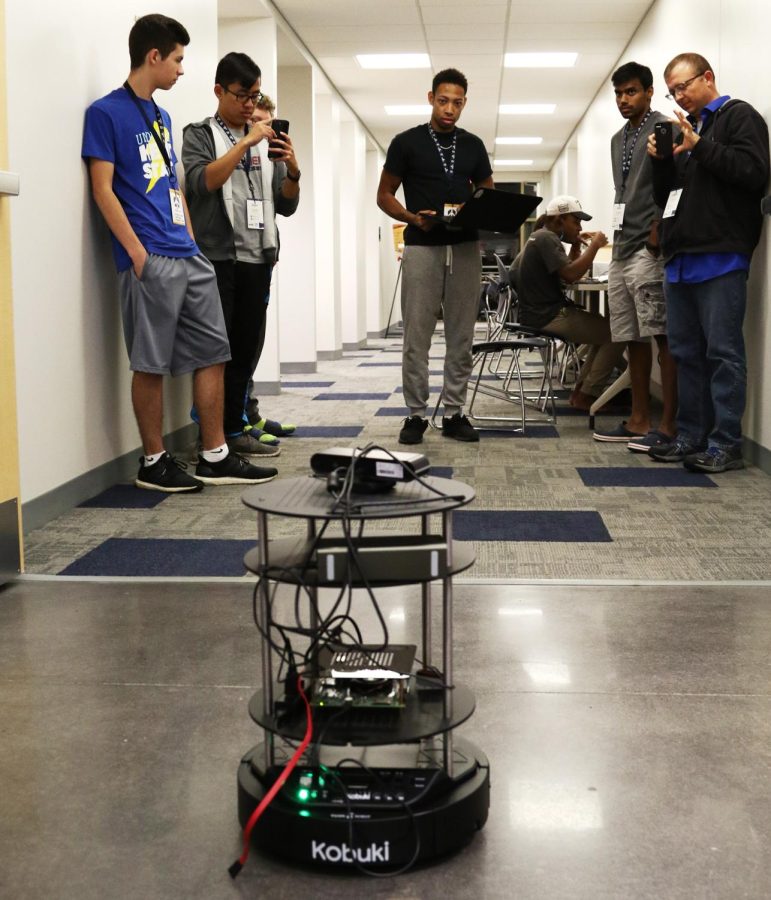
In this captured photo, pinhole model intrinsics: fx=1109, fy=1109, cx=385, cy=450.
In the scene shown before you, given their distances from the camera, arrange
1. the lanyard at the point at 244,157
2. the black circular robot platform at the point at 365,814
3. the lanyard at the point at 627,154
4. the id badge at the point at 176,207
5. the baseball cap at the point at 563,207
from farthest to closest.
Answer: the baseball cap at the point at 563,207 < the lanyard at the point at 627,154 < the lanyard at the point at 244,157 < the id badge at the point at 176,207 < the black circular robot platform at the point at 365,814

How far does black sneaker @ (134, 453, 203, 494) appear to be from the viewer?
3678mm

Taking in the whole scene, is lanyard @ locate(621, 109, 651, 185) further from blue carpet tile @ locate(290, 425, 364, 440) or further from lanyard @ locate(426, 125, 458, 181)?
blue carpet tile @ locate(290, 425, 364, 440)

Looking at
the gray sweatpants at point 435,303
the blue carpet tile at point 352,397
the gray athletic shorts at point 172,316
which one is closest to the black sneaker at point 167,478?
the gray athletic shorts at point 172,316

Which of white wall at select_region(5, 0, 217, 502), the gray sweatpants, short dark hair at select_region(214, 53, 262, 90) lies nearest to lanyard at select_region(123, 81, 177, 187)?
white wall at select_region(5, 0, 217, 502)

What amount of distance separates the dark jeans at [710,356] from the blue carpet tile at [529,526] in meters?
0.90

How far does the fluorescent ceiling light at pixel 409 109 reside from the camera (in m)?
11.6

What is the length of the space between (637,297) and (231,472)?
180cm

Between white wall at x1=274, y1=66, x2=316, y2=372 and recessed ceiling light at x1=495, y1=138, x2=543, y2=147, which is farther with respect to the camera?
recessed ceiling light at x1=495, y1=138, x2=543, y2=147

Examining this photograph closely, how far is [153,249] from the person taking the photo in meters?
3.50

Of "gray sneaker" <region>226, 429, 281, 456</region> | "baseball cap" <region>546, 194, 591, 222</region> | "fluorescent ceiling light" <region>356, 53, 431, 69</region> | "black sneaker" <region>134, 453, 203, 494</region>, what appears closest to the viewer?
"black sneaker" <region>134, 453, 203, 494</region>

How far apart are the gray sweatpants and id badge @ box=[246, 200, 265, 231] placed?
70cm

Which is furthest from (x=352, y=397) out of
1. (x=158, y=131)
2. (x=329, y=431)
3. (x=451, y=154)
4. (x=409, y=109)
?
(x=409, y=109)

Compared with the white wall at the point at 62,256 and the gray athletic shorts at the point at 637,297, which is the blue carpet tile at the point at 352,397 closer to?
the gray athletic shorts at the point at 637,297

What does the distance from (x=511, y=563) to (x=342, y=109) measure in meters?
9.44
